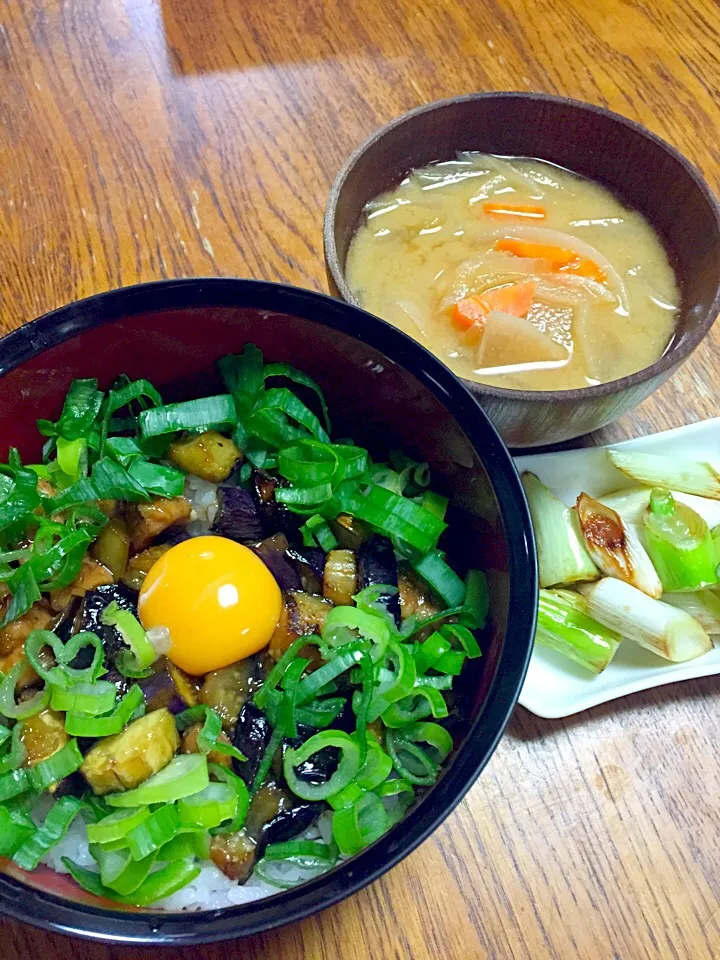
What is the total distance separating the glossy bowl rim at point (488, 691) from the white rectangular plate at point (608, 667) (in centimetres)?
34

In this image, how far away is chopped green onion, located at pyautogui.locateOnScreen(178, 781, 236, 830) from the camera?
44.6 inches

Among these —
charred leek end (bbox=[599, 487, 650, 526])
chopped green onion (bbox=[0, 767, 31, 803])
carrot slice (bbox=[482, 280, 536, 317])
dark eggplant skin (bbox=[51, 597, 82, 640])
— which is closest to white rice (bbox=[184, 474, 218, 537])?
dark eggplant skin (bbox=[51, 597, 82, 640])

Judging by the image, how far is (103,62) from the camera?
7.15 feet

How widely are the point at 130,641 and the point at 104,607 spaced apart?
0.08 meters

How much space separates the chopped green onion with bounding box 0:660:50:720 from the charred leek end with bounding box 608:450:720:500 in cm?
119

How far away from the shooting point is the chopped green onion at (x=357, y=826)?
3.70ft

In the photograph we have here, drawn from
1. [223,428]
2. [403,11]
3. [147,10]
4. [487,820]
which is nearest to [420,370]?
[223,428]

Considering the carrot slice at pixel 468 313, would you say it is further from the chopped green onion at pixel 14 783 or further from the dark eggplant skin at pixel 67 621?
the chopped green onion at pixel 14 783

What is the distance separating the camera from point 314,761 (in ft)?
3.96

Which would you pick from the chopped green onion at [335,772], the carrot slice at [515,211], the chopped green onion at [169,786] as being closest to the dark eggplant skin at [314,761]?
the chopped green onion at [335,772]

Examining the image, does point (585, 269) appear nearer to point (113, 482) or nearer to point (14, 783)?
point (113, 482)

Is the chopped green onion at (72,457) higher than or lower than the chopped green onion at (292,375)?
lower

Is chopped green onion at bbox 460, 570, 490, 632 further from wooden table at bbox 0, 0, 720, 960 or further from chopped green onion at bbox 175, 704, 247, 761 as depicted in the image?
chopped green onion at bbox 175, 704, 247, 761

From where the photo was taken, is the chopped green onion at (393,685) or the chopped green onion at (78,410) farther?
the chopped green onion at (78,410)
